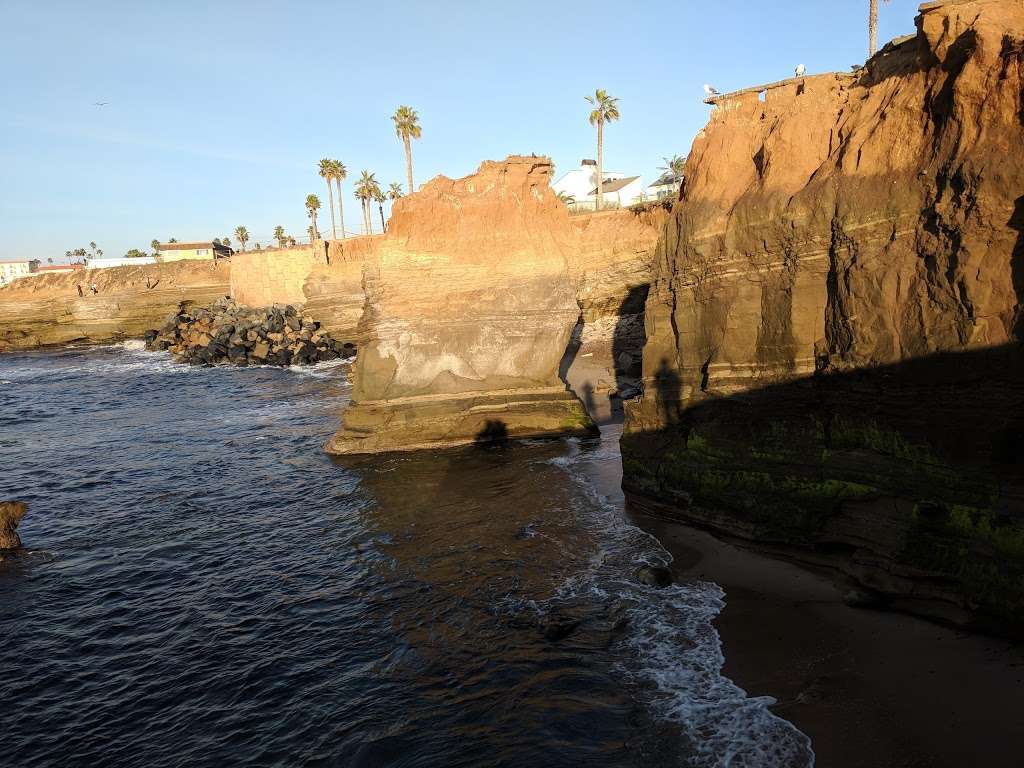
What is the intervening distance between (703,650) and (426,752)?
3.96 meters

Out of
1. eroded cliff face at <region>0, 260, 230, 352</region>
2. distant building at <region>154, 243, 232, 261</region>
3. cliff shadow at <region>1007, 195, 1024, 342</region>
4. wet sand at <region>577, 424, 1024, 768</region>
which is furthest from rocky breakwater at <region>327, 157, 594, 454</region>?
distant building at <region>154, 243, 232, 261</region>

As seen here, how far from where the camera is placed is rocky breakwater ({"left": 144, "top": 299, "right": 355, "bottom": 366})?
43781mm

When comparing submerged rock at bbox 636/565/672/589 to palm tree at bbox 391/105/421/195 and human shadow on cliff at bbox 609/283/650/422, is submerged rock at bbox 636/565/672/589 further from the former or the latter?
palm tree at bbox 391/105/421/195

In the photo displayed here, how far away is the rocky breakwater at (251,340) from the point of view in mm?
43781

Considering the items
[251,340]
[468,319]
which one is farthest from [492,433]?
[251,340]

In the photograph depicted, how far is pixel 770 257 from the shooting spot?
11.7 meters

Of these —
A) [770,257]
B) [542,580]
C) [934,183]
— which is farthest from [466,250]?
[934,183]

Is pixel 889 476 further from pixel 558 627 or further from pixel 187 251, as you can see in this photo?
pixel 187 251

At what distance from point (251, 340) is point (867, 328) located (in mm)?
43438

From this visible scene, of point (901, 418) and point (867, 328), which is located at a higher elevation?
point (867, 328)

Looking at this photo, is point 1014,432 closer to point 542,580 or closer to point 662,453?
point 662,453

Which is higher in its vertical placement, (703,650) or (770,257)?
(770,257)

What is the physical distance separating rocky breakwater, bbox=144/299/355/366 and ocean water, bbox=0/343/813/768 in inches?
979

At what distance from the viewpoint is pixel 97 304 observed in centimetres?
6056
